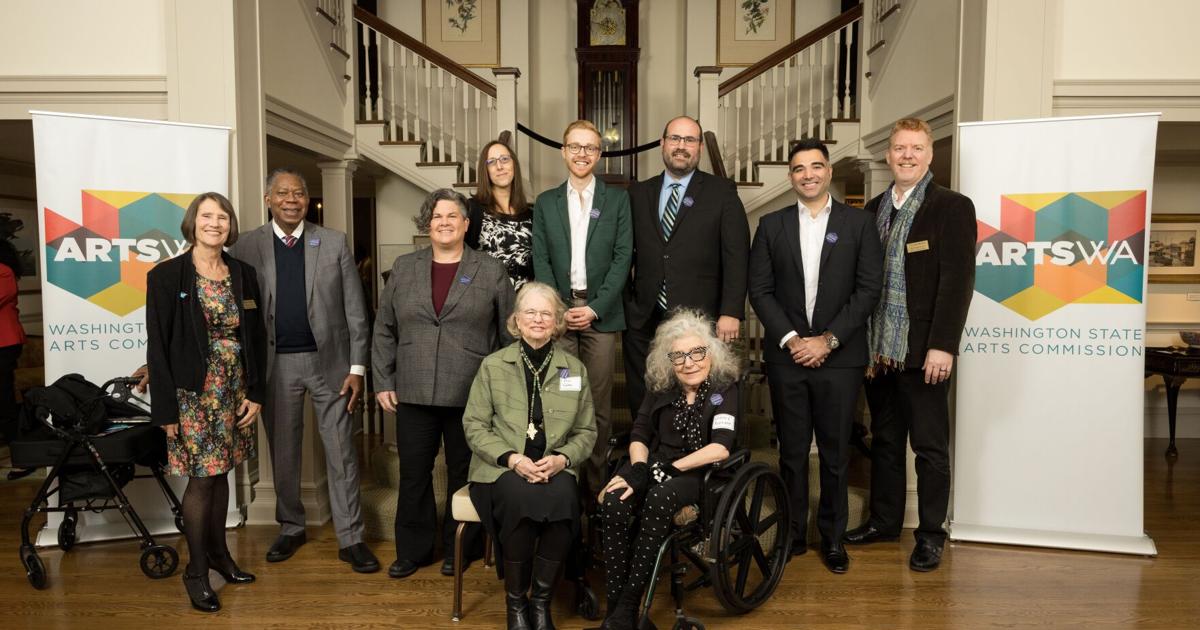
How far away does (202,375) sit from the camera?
2.94m

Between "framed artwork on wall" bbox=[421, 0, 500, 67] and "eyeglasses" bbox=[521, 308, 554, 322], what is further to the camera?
"framed artwork on wall" bbox=[421, 0, 500, 67]

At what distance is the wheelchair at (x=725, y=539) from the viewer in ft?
8.65

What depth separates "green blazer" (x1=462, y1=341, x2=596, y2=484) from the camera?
2865 millimetres

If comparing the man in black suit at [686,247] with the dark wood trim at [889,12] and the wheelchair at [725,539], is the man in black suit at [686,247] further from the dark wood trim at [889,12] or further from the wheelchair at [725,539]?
the dark wood trim at [889,12]

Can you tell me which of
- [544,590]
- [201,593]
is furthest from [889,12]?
[201,593]

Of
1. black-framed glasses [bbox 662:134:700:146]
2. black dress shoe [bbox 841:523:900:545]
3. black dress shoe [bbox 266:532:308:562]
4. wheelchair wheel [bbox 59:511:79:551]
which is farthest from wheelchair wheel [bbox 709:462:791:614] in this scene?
wheelchair wheel [bbox 59:511:79:551]

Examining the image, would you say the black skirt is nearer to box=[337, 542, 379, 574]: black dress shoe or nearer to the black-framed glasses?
box=[337, 542, 379, 574]: black dress shoe

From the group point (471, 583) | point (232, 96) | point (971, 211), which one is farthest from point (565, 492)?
point (232, 96)

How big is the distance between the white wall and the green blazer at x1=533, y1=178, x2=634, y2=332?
7.28 ft

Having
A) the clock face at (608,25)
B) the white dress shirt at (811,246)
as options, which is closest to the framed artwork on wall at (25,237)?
the clock face at (608,25)

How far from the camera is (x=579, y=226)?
10.9 ft

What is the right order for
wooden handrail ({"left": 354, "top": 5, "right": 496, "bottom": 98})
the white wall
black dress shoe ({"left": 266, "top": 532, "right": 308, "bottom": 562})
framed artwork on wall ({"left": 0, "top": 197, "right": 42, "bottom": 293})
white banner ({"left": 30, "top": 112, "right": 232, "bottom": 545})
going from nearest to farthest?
black dress shoe ({"left": 266, "top": 532, "right": 308, "bottom": 562})
white banner ({"left": 30, "top": 112, "right": 232, "bottom": 545})
the white wall
framed artwork on wall ({"left": 0, "top": 197, "right": 42, "bottom": 293})
wooden handrail ({"left": 354, "top": 5, "right": 496, "bottom": 98})

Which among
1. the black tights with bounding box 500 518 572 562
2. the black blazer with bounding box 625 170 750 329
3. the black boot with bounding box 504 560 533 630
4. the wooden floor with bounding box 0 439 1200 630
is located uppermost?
the black blazer with bounding box 625 170 750 329

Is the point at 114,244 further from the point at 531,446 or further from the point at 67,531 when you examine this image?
the point at 531,446
